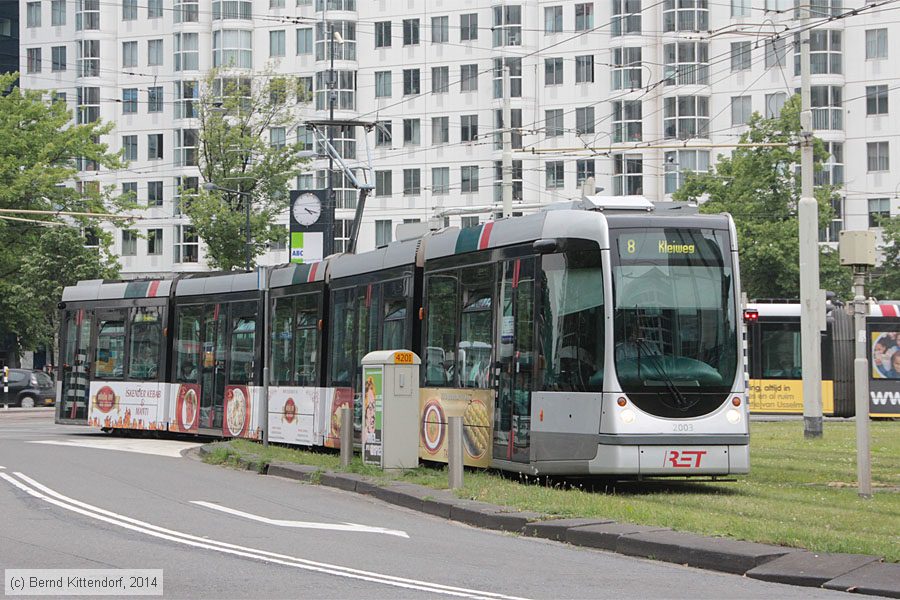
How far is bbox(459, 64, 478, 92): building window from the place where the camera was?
7362 centimetres

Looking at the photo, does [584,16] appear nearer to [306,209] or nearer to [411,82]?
[411,82]

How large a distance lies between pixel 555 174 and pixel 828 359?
1267 inches

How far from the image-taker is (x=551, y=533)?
13.2m

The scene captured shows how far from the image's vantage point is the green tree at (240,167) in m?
60.2

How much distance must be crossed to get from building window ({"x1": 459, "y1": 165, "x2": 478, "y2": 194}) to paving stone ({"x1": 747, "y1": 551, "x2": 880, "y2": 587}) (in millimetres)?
62467

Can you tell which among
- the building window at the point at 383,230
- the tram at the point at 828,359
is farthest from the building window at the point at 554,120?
the tram at the point at 828,359

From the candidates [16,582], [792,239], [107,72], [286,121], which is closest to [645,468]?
[16,582]

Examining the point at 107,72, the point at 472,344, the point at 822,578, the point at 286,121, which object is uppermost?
the point at 107,72

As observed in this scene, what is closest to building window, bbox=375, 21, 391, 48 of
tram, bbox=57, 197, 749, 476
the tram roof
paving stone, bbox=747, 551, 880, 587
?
the tram roof

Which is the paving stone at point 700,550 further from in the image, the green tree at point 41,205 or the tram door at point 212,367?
the green tree at point 41,205

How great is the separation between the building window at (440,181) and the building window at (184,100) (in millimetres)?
13161

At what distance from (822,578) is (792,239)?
47.9 m

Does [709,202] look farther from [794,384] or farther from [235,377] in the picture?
[235,377]

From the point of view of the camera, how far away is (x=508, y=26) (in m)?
72.4
